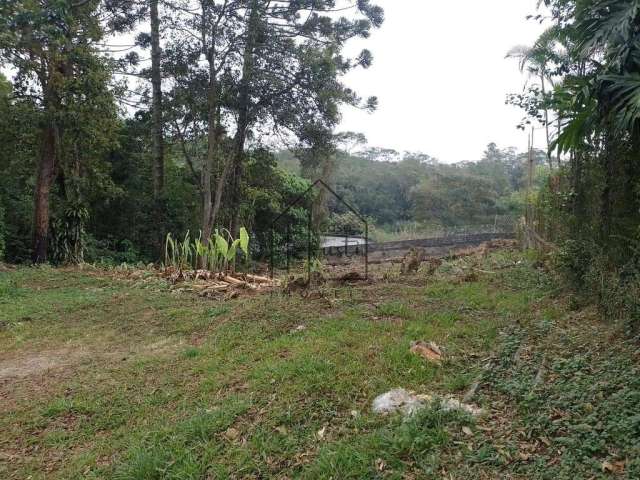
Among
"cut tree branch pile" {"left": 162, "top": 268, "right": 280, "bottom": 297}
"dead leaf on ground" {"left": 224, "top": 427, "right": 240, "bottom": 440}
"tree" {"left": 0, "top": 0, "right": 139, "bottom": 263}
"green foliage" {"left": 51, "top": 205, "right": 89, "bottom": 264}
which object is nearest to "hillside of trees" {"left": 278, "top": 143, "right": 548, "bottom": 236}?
"tree" {"left": 0, "top": 0, "right": 139, "bottom": 263}

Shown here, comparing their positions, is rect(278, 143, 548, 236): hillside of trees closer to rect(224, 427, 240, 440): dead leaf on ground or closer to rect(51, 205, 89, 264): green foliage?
rect(51, 205, 89, 264): green foliage

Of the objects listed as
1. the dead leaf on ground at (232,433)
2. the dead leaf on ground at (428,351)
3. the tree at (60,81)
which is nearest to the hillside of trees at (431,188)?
the tree at (60,81)

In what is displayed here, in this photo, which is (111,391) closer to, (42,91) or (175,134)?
(175,134)

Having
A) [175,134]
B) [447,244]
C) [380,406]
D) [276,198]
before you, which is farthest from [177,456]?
[447,244]

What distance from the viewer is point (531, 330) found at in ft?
12.1

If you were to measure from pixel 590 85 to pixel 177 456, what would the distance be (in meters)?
4.11

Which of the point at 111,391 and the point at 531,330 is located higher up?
the point at 531,330

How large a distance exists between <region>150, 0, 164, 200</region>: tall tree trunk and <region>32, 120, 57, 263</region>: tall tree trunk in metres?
2.12

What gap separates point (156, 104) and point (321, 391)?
9.19m

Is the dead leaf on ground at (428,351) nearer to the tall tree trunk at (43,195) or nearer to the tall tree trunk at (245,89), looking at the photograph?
the tall tree trunk at (245,89)

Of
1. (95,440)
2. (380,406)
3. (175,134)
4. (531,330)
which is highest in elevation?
(175,134)

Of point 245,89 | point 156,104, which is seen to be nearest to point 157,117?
point 156,104

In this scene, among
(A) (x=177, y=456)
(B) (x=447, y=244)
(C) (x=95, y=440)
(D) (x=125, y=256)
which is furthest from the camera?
(B) (x=447, y=244)

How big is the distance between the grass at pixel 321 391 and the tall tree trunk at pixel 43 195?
564 centimetres
